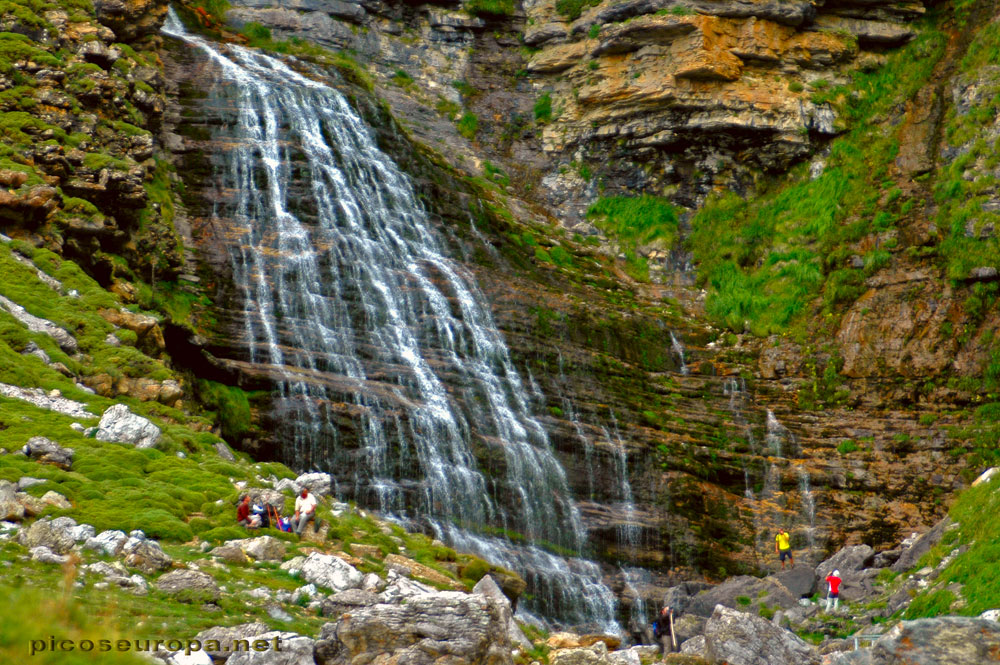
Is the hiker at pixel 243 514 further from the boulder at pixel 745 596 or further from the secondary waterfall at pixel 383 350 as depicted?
the boulder at pixel 745 596

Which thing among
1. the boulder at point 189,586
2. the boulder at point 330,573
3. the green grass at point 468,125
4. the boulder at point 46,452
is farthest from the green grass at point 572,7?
the boulder at point 189,586

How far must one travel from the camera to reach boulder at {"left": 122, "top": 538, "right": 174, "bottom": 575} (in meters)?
11.2

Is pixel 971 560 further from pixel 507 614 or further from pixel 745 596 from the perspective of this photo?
pixel 507 614

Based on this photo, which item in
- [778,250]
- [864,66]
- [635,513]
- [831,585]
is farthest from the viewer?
[864,66]

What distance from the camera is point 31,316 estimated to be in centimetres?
1828

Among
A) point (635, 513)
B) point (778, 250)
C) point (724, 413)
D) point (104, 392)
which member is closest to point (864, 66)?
point (778, 250)

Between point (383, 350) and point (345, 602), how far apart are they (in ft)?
52.6

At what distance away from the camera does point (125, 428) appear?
52.8 feet

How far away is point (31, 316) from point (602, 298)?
72.9ft

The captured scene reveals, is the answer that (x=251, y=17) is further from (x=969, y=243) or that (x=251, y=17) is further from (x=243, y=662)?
(x=243, y=662)

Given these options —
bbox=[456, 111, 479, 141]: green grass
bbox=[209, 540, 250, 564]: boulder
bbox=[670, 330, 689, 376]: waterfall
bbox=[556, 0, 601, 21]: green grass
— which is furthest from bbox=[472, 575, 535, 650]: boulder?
bbox=[556, 0, 601, 21]: green grass

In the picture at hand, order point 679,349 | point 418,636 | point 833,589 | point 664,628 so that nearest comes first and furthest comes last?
point 418,636, point 833,589, point 664,628, point 679,349

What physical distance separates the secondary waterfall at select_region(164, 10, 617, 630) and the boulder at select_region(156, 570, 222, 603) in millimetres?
12006

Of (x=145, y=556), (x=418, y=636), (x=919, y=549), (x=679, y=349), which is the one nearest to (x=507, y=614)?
(x=418, y=636)
